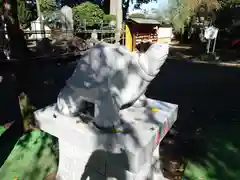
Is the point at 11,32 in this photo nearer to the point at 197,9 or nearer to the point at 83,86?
the point at 83,86

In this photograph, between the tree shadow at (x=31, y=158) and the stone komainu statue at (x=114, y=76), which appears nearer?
the stone komainu statue at (x=114, y=76)

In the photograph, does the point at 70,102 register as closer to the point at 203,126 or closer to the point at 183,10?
the point at 203,126

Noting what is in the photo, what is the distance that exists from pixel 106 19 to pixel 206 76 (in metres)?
7.25

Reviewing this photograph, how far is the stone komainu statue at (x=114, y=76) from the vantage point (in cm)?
137

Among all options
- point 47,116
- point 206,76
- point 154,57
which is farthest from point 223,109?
point 47,116

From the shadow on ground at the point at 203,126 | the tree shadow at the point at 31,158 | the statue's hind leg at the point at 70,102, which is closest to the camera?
the statue's hind leg at the point at 70,102

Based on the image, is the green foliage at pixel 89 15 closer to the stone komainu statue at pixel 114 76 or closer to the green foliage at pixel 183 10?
the green foliage at pixel 183 10

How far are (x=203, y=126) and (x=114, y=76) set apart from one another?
250 centimetres

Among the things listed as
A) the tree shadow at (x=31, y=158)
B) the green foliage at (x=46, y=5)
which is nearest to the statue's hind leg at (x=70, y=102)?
the tree shadow at (x=31, y=158)

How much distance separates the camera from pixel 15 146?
258 centimetres

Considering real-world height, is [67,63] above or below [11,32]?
below

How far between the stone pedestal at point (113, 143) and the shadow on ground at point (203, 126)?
0.71 meters

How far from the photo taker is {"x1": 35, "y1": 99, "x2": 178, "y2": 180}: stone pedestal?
1295mm

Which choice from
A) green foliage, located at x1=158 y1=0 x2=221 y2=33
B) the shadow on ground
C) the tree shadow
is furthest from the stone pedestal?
green foliage, located at x1=158 y1=0 x2=221 y2=33
